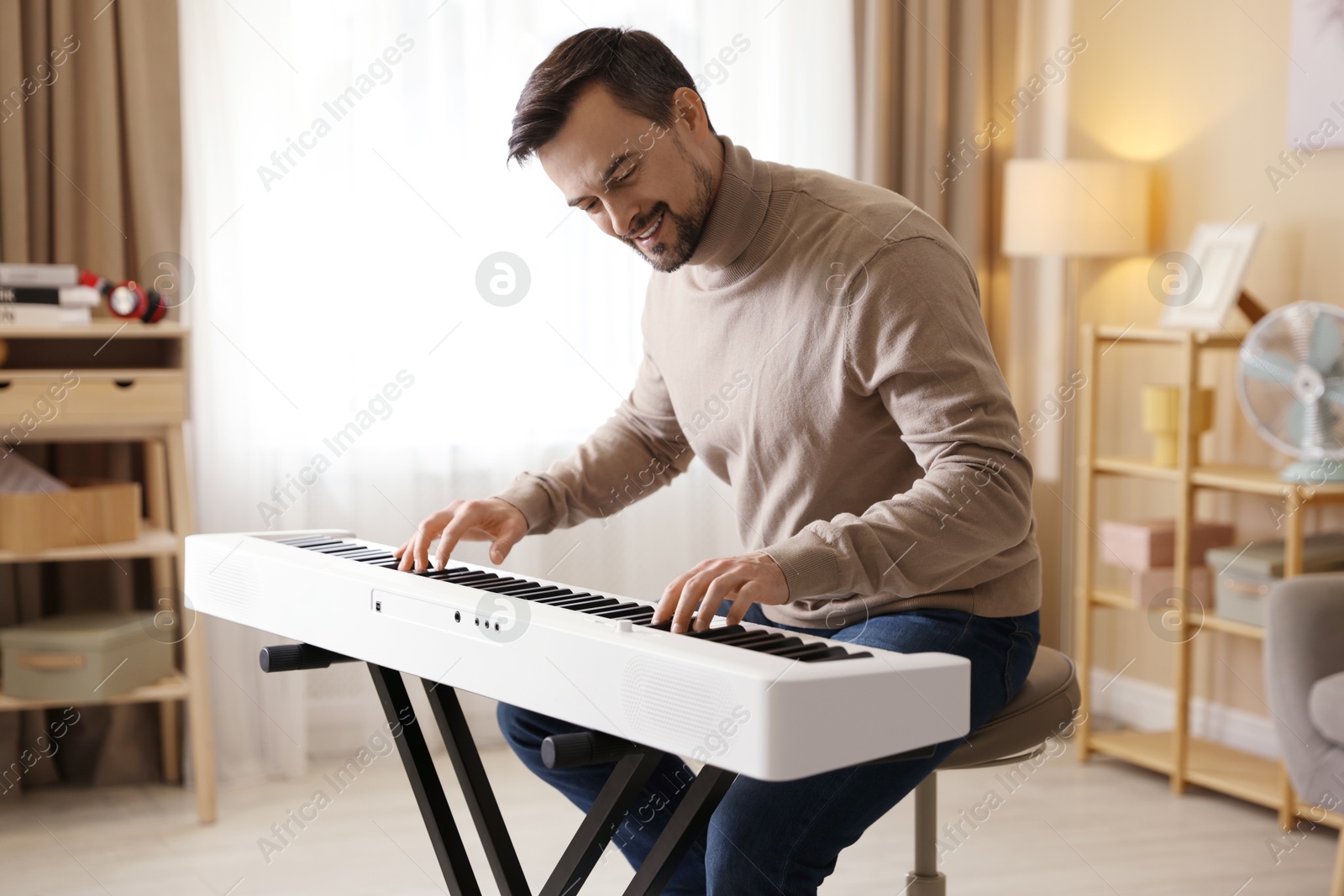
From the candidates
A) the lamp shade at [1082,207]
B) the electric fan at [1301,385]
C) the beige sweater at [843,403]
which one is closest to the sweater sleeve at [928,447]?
the beige sweater at [843,403]

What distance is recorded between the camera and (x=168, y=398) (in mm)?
2697

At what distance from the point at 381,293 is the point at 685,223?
5.43ft

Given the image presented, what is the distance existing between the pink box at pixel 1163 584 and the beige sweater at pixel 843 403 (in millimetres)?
1558

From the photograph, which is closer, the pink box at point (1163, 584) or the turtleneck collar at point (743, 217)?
the turtleneck collar at point (743, 217)

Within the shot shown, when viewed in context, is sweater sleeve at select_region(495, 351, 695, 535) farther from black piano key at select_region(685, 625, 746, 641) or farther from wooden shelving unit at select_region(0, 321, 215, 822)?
wooden shelving unit at select_region(0, 321, 215, 822)

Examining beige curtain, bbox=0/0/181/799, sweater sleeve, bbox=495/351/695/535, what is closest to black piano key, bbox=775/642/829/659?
sweater sleeve, bbox=495/351/695/535

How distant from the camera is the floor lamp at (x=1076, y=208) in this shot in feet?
10.7

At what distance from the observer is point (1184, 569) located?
9.71 feet

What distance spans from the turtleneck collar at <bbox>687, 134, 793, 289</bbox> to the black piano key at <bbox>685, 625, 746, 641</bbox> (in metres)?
0.58

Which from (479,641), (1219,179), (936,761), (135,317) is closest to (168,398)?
(135,317)

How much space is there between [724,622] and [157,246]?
2129 millimetres

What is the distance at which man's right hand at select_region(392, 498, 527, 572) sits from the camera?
1.58 m

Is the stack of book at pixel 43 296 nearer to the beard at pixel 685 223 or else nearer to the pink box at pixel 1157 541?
the beard at pixel 685 223

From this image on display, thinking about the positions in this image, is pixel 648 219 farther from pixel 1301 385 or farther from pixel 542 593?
pixel 1301 385
